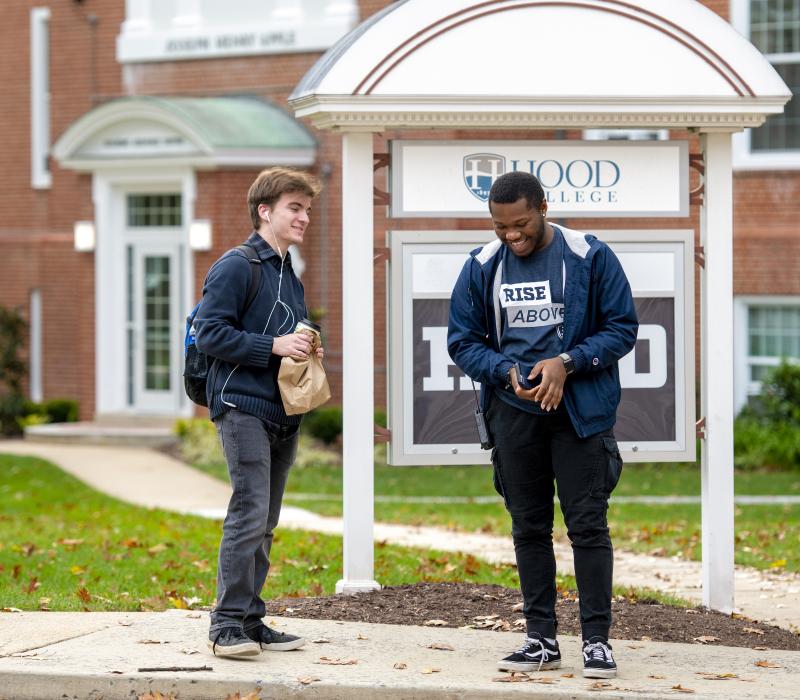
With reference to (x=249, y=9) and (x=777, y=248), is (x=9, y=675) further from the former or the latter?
(x=249, y=9)

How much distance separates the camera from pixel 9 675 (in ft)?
20.8

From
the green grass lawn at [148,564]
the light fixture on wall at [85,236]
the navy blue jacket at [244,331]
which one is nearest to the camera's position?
the navy blue jacket at [244,331]

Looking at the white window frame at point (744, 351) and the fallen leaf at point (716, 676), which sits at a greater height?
the white window frame at point (744, 351)

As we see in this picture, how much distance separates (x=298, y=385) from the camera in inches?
254

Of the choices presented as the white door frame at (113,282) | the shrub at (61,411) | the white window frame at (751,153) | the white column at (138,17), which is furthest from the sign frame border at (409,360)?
the shrub at (61,411)

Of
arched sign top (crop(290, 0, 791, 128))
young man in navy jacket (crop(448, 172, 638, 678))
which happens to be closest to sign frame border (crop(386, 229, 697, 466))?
arched sign top (crop(290, 0, 791, 128))

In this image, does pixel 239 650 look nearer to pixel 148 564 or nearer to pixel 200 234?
pixel 148 564

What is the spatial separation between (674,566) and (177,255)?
38.4 feet

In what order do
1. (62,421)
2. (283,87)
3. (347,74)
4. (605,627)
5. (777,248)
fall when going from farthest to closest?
(62,421), (283,87), (777,248), (347,74), (605,627)

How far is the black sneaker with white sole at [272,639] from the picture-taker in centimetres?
672

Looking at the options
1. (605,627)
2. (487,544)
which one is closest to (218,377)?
(605,627)

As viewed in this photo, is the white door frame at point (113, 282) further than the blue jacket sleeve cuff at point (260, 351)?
Yes

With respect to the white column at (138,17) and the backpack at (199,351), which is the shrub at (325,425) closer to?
the white column at (138,17)

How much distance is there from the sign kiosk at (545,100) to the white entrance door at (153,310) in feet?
42.8
